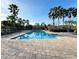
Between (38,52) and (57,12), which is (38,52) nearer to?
→ (38,52)

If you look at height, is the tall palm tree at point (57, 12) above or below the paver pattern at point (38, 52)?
above

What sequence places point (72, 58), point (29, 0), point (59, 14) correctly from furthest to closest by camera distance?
point (59, 14), point (29, 0), point (72, 58)

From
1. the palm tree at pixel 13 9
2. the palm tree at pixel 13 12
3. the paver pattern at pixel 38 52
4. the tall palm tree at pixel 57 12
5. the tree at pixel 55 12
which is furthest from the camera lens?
the tree at pixel 55 12

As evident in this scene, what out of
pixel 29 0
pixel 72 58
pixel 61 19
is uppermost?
pixel 29 0

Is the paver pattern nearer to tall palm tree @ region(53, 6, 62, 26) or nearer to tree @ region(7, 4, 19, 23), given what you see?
tree @ region(7, 4, 19, 23)

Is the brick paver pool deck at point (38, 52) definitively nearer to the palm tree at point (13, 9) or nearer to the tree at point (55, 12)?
the palm tree at point (13, 9)

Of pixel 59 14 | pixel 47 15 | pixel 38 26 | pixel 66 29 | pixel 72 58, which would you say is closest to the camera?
pixel 72 58

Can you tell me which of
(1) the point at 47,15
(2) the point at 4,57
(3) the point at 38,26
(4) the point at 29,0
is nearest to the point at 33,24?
(3) the point at 38,26

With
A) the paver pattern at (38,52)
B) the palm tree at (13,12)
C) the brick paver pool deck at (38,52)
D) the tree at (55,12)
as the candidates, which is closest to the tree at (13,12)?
the palm tree at (13,12)

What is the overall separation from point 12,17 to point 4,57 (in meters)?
18.6

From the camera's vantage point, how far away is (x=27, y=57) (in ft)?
11.6

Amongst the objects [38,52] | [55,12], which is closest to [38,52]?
[38,52]

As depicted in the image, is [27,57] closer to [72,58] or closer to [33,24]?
[72,58]

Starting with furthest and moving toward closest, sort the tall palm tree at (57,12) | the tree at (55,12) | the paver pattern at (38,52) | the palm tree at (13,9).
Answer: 1. the tree at (55,12)
2. the tall palm tree at (57,12)
3. the palm tree at (13,9)
4. the paver pattern at (38,52)
